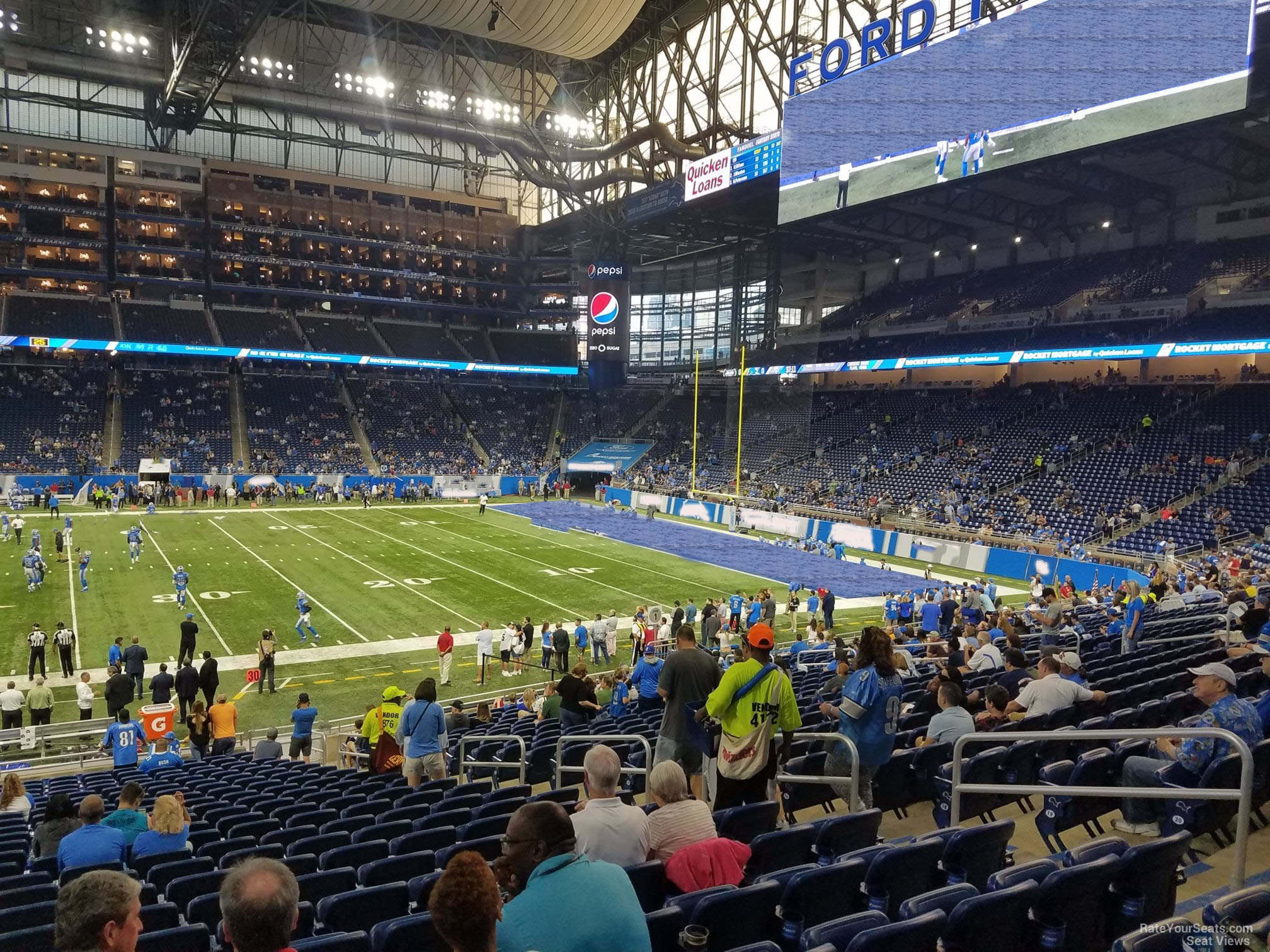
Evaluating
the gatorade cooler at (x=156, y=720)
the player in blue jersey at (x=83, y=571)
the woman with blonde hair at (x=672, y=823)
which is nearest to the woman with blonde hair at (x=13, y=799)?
the gatorade cooler at (x=156, y=720)

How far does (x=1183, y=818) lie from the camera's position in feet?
18.1

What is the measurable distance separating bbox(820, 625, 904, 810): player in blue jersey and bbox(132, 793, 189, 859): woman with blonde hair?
16.4 ft

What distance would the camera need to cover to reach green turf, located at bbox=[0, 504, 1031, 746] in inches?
827

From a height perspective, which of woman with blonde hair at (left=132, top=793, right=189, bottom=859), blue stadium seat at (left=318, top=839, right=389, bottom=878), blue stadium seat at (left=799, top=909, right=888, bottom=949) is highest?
blue stadium seat at (left=799, top=909, right=888, bottom=949)

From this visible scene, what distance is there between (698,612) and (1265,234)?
3200cm

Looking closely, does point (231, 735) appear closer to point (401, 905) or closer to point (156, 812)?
point (156, 812)

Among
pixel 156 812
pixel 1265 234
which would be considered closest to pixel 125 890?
pixel 156 812

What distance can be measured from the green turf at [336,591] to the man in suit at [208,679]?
4.43 feet

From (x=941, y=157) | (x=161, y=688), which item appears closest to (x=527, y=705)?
(x=161, y=688)

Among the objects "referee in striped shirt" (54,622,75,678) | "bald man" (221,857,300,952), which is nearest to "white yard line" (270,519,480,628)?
"referee in striped shirt" (54,622,75,678)

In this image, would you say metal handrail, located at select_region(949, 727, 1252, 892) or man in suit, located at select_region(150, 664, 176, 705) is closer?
metal handrail, located at select_region(949, 727, 1252, 892)

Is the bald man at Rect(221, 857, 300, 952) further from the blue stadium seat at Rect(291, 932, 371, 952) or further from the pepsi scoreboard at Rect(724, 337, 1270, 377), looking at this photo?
the pepsi scoreboard at Rect(724, 337, 1270, 377)

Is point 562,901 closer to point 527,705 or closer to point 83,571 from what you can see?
point 527,705

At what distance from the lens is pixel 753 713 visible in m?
6.11
